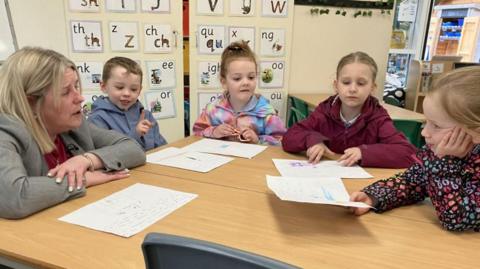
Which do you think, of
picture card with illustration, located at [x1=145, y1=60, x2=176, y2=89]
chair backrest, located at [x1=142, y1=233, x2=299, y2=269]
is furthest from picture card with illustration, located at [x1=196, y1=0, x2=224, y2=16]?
chair backrest, located at [x1=142, y1=233, x2=299, y2=269]

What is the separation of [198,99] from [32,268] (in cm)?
248

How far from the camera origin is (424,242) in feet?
2.98

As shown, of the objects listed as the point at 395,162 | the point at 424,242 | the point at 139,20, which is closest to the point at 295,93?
the point at 139,20

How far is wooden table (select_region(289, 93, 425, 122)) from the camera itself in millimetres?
2472

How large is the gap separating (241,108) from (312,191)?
1.08 meters

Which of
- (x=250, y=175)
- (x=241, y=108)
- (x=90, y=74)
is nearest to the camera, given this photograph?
(x=250, y=175)

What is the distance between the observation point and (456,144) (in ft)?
3.06

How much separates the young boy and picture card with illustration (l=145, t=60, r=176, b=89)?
1.05 metres

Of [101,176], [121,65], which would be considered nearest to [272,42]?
[121,65]

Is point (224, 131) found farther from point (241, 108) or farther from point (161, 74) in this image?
point (161, 74)

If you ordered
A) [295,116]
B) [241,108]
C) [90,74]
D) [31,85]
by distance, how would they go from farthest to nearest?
[295,116]
[90,74]
[241,108]
[31,85]

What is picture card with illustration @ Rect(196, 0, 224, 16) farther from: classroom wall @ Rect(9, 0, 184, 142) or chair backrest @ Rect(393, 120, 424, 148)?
chair backrest @ Rect(393, 120, 424, 148)

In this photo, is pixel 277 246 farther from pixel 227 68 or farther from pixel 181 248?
pixel 227 68

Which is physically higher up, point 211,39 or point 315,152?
point 211,39
